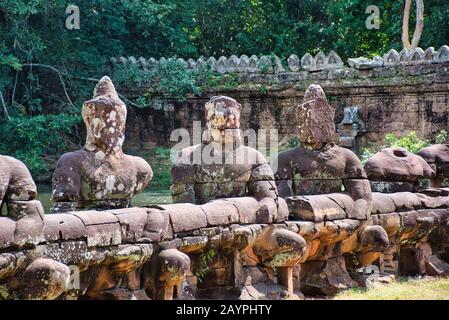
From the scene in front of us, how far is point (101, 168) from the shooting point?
25.2 feet

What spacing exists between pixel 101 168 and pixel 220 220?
1.07 m

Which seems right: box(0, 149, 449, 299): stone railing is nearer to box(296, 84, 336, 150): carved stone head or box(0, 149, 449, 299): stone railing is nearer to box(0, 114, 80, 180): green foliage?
box(296, 84, 336, 150): carved stone head

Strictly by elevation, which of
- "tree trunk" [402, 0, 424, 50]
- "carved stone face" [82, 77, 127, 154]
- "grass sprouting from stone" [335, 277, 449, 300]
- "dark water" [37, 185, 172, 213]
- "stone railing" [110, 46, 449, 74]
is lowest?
"grass sprouting from stone" [335, 277, 449, 300]

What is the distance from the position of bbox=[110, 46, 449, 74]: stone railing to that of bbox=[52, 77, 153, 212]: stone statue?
13.0 m

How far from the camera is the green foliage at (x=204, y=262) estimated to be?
789 centimetres

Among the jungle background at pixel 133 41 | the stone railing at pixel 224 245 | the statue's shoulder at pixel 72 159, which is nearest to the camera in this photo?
the stone railing at pixel 224 245

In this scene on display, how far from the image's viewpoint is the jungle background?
19.8m

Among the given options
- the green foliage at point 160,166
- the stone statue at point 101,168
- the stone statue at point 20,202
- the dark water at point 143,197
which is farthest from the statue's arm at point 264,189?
the green foliage at point 160,166

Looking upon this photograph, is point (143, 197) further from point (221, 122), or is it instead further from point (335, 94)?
point (221, 122)

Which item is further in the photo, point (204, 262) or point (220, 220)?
point (204, 262)

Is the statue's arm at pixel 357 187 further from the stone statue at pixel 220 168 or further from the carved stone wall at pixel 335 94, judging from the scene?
the carved stone wall at pixel 335 94

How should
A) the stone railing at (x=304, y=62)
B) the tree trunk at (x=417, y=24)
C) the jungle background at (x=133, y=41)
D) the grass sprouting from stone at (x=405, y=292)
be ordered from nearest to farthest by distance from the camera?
the grass sprouting from stone at (x=405, y=292) → the jungle background at (x=133, y=41) → the stone railing at (x=304, y=62) → the tree trunk at (x=417, y=24)

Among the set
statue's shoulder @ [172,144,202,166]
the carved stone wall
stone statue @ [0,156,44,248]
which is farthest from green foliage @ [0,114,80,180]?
stone statue @ [0,156,44,248]

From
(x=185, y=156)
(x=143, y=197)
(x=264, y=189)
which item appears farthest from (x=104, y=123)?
(x=143, y=197)
